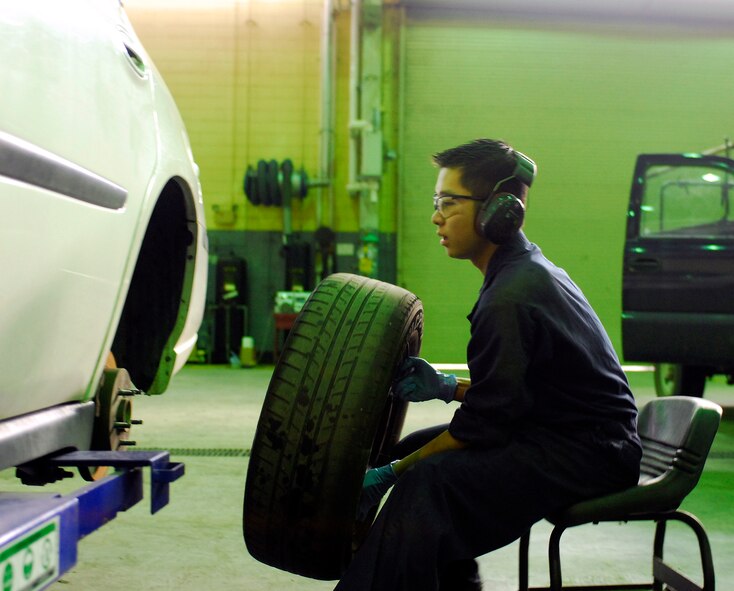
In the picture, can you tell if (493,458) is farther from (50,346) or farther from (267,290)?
(267,290)

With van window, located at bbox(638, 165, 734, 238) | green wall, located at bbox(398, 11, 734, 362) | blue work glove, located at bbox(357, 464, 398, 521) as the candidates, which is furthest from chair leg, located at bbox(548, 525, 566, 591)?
green wall, located at bbox(398, 11, 734, 362)

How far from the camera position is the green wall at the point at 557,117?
832 cm

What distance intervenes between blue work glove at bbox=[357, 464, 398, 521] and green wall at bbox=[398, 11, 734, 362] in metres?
6.72

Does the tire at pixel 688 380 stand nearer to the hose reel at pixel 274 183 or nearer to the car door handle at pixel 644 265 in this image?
the car door handle at pixel 644 265

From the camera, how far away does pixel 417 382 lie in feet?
5.58

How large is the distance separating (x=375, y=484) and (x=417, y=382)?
242 mm

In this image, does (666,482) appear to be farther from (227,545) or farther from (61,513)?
(227,545)

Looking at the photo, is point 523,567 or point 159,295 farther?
point 159,295

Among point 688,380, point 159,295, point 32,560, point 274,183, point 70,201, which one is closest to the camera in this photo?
point 32,560

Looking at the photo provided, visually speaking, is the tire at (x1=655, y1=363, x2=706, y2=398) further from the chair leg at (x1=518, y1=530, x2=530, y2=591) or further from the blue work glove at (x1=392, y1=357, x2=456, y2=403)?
the blue work glove at (x1=392, y1=357, x2=456, y2=403)

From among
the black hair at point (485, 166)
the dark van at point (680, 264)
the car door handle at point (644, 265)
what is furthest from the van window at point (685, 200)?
the black hair at point (485, 166)

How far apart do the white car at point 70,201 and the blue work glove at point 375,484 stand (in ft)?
1.85

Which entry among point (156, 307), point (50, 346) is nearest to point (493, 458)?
point (50, 346)

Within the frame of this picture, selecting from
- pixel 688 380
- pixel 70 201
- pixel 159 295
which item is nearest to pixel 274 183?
pixel 688 380
